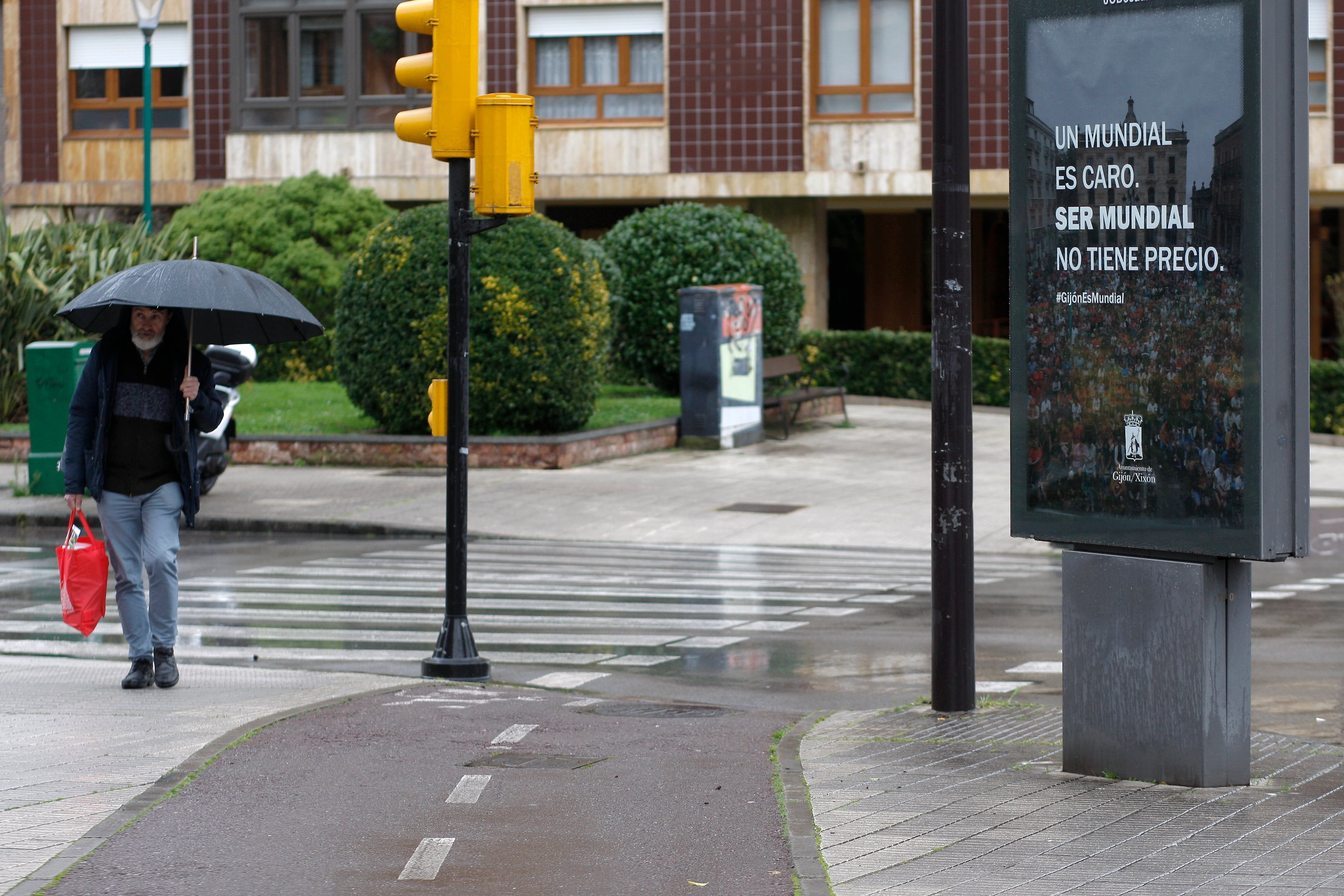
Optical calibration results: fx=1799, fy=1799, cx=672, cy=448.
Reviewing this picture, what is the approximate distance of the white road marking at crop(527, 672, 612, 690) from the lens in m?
8.94

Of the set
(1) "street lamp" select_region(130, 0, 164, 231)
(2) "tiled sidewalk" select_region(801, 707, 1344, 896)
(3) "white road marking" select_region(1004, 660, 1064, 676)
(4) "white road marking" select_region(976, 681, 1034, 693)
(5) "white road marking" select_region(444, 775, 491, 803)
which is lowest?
(4) "white road marking" select_region(976, 681, 1034, 693)

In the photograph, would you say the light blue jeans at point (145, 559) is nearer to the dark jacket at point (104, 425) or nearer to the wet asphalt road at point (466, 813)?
the dark jacket at point (104, 425)

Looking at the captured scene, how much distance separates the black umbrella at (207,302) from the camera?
7.99 meters

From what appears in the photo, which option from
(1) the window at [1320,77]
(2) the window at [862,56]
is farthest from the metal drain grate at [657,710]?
(1) the window at [1320,77]

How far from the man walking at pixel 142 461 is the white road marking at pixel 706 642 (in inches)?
121

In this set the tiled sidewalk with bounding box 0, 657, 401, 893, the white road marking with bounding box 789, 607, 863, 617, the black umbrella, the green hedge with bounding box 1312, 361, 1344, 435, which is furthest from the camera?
the green hedge with bounding box 1312, 361, 1344, 435

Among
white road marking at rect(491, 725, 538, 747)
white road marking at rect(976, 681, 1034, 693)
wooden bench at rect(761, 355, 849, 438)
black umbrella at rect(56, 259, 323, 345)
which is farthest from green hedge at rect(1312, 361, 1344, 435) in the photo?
white road marking at rect(491, 725, 538, 747)

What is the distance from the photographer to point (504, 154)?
340 inches

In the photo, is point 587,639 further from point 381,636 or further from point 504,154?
point 504,154

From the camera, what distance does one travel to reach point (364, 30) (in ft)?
115

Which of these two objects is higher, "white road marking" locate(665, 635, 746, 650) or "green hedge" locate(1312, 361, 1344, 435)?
"green hedge" locate(1312, 361, 1344, 435)

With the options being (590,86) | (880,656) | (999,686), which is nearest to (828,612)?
(880,656)

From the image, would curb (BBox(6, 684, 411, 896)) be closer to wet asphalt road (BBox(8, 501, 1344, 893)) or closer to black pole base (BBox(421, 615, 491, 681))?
wet asphalt road (BBox(8, 501, 1344, 893))

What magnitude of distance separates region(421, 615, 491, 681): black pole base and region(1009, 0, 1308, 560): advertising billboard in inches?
127
